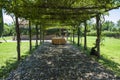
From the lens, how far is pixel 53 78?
28.7ft

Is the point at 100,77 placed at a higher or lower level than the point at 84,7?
lower

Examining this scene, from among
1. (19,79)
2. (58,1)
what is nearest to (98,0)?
(58,1)

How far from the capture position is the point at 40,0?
10.6m

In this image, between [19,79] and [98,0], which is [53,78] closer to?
[19,79]

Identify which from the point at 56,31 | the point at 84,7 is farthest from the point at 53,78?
the point at 56,31

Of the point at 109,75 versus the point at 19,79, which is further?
the point at 109,75

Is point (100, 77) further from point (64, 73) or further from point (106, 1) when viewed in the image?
point (106, 1)

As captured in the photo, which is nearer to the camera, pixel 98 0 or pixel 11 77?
pixel 11 77

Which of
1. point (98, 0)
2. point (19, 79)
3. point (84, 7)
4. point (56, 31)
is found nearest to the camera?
point (19, 79)

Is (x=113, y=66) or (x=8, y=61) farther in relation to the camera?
(x=8, y=61)

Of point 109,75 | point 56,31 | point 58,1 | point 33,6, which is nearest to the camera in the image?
point 109,75

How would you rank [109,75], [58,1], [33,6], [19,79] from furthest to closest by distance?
[33,6], [58,1], [109,75], [19,79]

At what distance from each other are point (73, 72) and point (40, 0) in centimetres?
340

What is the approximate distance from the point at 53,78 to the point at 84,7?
520 cm
